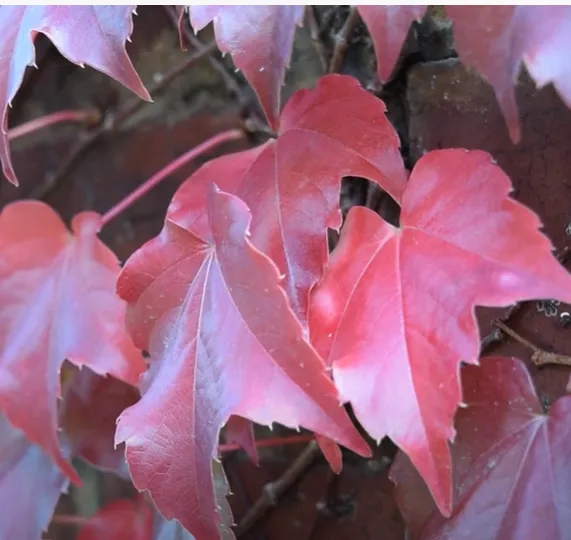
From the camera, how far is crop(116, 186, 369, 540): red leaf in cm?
33

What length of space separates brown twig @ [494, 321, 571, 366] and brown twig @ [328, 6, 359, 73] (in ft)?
0.84

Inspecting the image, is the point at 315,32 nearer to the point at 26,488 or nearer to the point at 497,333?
the point at 497,333

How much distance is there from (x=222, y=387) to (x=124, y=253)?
0.47 metres

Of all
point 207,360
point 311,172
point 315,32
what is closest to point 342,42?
point 315,32

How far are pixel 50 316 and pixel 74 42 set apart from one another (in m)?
0.20

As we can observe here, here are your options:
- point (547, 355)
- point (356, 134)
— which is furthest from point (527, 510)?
point (356, 134)

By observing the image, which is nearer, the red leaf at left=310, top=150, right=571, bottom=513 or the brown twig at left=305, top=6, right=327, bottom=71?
the red leaf at left=310, top=150, right=571, bottom=513

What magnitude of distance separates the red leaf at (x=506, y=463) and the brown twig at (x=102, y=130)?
1.55ft

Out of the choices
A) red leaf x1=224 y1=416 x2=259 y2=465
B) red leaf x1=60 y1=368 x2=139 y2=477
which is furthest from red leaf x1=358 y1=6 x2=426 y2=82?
red leaf x1=60 y1=368 x2=139 y2=477

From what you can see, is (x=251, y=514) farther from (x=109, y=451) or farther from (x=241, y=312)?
(x=241, y=312)

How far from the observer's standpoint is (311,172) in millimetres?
402

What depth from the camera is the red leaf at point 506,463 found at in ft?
1.25

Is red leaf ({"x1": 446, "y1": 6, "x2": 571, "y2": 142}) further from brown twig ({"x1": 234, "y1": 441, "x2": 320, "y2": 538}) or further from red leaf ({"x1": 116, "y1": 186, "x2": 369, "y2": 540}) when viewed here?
brown twig ({"x1": 234, "y1": 441, "x2": 320, "y2": 538})

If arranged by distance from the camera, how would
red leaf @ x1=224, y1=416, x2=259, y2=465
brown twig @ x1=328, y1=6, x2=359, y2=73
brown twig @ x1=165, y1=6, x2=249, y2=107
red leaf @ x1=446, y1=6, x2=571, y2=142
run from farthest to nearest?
brown twig @ x1=165, y1=6, x2=249, y2=107 < brown twig @ x1=328, y1=6, x2=359, y2=73 < red leaf @ x1=224, y1=416, x2=259, y2=465 < red leaf @ x1=446, y1=6, x2=571, y2=142
